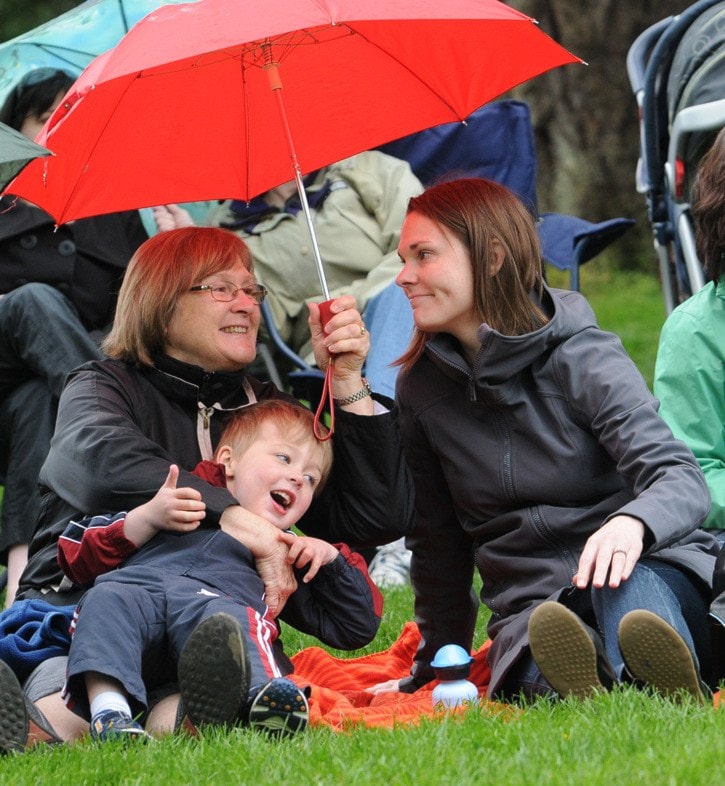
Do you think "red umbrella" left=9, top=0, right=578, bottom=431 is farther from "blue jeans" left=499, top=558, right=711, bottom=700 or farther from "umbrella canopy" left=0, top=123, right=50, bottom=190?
"blue jeans" left=499, top=558, right=711, bottom=700

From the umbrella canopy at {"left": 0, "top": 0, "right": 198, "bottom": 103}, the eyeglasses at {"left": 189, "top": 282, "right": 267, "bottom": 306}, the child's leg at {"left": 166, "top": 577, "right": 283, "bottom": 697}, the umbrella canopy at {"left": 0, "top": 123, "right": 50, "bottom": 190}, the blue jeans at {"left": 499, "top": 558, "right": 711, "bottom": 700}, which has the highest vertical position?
the umbrella canopy at {"left": 0, "top": 123, "right": 50, "bottom": 190}

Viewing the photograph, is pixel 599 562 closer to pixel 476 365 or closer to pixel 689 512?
pixel 689 512

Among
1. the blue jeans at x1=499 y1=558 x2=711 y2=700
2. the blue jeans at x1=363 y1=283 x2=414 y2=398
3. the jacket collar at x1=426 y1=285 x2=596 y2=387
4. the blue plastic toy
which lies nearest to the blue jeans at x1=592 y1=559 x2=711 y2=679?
the blue jeans at x1=499 y1=558 x2=711 y2=700

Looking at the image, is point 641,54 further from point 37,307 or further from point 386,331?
point 37,307

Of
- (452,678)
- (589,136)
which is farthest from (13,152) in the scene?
(589,136)

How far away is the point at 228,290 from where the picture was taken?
410cm

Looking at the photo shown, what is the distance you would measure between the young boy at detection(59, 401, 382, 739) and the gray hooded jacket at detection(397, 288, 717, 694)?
1.13 feet

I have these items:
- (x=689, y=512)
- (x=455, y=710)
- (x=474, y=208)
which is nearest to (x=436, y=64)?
(x=474, y=208)

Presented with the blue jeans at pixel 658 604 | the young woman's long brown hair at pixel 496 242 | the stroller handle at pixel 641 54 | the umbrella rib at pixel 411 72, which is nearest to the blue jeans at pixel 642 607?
the blue jeans at pixel 658 604

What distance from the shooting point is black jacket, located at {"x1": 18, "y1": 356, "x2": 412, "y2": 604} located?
3.71m

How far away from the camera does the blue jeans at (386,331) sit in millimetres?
5613

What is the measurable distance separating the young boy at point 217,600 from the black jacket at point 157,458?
0.08m

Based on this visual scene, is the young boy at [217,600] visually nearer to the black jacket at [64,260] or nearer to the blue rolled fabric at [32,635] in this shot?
the blue rolled fabric at [32,635]

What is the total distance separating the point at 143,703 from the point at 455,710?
73 centimetres
